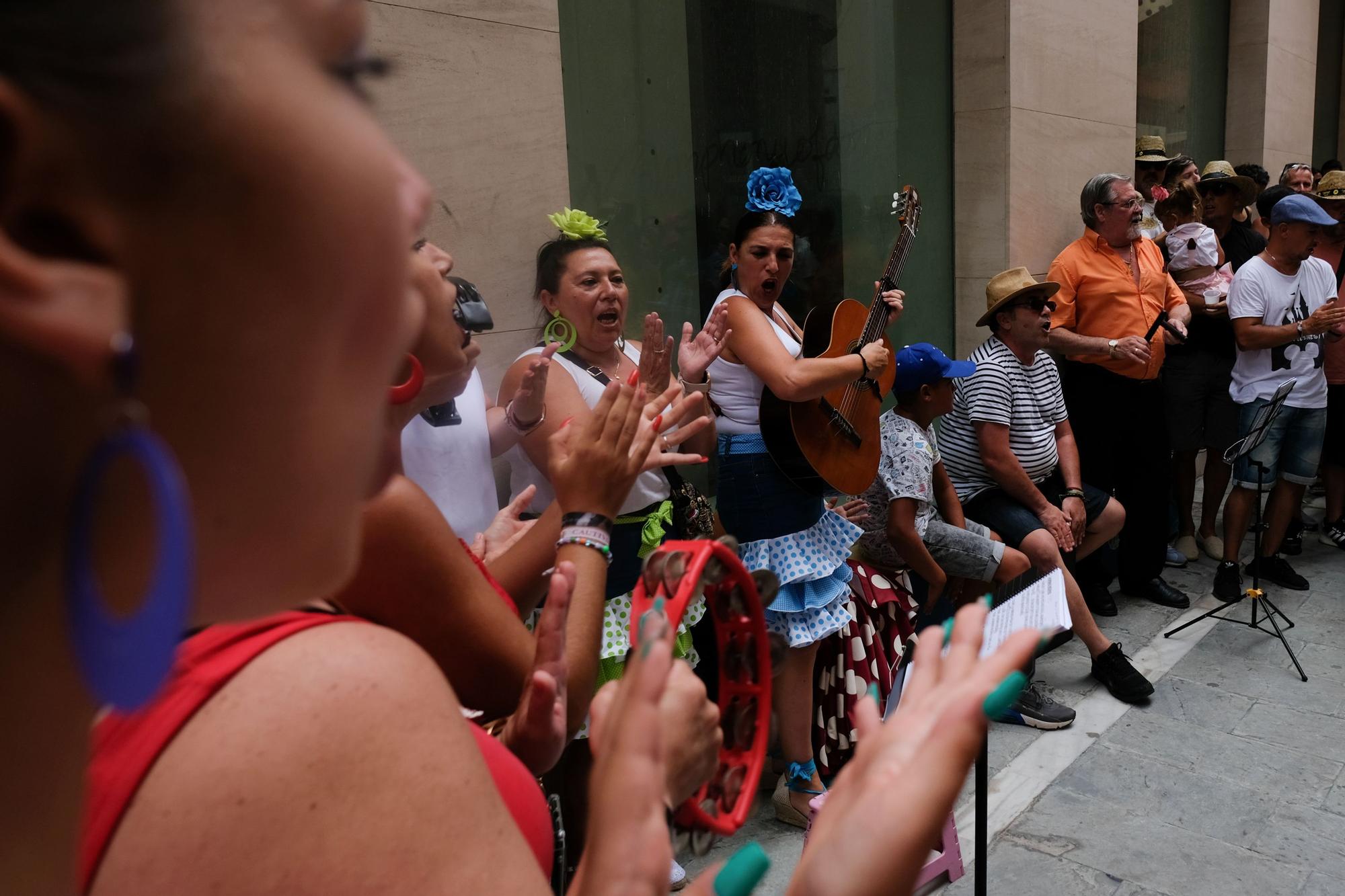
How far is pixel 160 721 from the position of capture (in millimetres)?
756

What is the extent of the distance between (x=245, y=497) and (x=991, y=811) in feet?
11.5

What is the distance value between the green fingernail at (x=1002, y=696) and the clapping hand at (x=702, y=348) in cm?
237

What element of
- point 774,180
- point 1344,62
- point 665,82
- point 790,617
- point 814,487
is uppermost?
point 1344,62

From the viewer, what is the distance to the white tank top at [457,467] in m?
2.63

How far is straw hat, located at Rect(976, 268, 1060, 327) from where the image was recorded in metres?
4.73

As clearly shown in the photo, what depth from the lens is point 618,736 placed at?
0.81 m

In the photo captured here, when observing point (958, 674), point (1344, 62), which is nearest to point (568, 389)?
point (958, 674)

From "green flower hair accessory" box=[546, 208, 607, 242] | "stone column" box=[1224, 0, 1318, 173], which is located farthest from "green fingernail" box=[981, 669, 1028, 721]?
"stone column" box=[1224, 0, 1318, 173]

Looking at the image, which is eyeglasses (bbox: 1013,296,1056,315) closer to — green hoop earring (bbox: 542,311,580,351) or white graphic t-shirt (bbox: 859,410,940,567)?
white graphic t-shirt (bbox: 859,410,940,567)

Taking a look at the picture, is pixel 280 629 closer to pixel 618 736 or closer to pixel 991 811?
pixel 618 736

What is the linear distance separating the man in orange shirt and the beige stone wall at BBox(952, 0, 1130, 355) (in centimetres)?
39

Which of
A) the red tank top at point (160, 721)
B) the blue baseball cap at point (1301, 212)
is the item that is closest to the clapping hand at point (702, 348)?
the red tank top at point (160, 721)

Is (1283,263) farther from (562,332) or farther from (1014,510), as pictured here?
(562,332)

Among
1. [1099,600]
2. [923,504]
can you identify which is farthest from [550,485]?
[1099,600]
